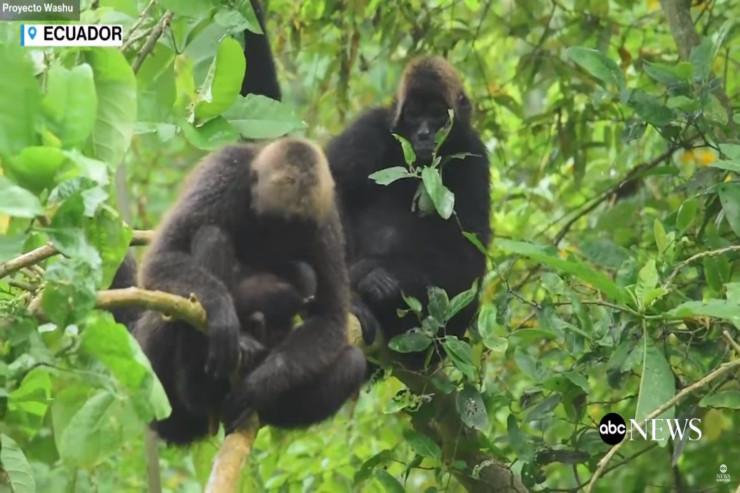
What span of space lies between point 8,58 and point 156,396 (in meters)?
0.92

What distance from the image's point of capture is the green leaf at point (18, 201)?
258 centimetres

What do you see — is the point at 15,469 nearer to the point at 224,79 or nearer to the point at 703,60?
the point at 224,79

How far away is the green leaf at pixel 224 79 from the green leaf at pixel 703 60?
2.00 metres

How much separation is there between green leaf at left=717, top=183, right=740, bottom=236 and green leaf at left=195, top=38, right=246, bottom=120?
6.47ft

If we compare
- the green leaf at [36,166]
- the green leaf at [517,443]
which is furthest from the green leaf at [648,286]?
the green leaf at [36,166]

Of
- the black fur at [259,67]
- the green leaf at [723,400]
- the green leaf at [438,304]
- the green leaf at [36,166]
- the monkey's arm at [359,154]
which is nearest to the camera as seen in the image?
the green leaf at [36,166]

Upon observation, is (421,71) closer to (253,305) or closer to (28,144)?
(253,305)

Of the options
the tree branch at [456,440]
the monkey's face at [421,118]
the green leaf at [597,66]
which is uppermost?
the green leaf at [597,66]

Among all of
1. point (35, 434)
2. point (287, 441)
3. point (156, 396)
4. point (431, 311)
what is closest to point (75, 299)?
point (156, 396)

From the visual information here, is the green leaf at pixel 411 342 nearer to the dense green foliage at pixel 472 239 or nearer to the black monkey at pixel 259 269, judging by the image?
the dense green foliage at pixel 472 239

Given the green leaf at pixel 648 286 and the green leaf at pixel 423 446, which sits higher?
the green leaf at pixel 648 286

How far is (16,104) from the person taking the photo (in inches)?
112

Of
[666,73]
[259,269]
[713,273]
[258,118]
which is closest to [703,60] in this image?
[666,73]

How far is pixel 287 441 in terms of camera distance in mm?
6270
